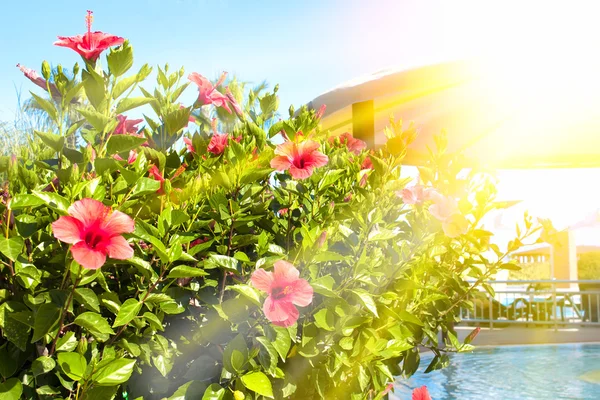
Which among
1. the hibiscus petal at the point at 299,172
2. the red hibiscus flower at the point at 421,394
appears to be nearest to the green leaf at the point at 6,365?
the hibiscus petal at the point at 299,172

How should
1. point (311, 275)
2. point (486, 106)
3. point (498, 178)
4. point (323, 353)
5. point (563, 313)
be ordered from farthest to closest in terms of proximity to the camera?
point (563, 313) → point (486, 106) → point (498, 178) → point (323, 353) → point (311, 275)

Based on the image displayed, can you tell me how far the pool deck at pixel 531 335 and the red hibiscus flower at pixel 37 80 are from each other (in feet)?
32.0

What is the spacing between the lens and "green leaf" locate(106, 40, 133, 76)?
1232 mm

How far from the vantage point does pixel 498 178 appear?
1799mm

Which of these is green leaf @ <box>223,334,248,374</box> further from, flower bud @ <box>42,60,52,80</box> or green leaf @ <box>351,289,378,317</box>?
flower bud @ <box>42,60,52,80</box>

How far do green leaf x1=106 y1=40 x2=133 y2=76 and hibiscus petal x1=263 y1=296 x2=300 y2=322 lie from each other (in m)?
0.65

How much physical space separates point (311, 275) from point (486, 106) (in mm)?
5331

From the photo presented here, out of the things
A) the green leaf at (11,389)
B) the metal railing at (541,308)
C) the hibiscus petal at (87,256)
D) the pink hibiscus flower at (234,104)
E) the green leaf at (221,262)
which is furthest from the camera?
the metal railing at (541,308)

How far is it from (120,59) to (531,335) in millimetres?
11751

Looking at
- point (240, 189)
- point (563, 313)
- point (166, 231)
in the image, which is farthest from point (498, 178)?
point (563, 313)

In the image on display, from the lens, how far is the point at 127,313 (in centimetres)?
111

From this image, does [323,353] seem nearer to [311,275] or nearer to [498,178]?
[311,275]

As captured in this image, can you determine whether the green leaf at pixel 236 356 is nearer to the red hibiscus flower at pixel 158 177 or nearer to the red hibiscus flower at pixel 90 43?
the red hibiscus flower at pixel 158 177

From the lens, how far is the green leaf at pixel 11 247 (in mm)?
1007
